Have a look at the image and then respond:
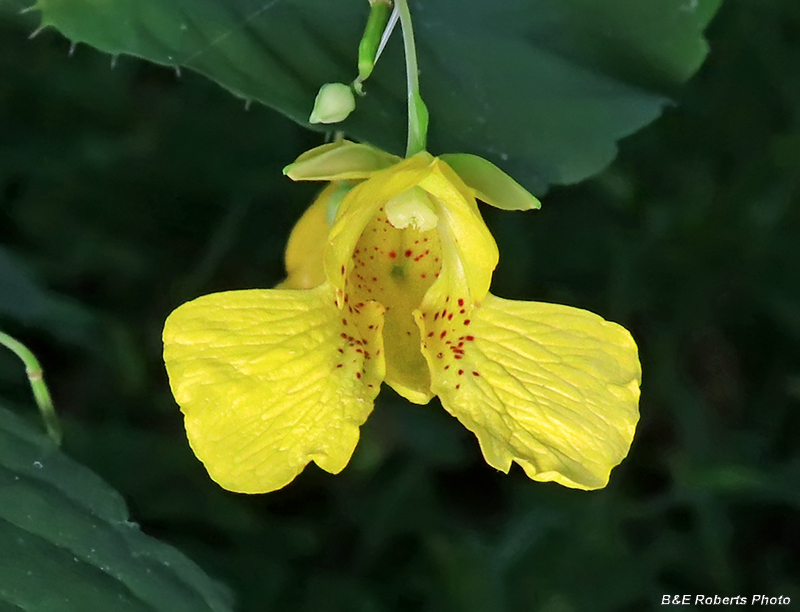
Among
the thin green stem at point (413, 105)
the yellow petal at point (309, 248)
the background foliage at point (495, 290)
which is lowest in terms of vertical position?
the background foliage at point (495, 290)

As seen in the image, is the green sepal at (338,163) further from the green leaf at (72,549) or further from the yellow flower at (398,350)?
the green leaf at (72,549)

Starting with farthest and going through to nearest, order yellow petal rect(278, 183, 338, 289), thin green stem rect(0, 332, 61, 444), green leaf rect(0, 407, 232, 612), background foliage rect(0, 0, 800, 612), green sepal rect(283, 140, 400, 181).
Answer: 1. background foliage rect(0, 0, 800, 612)
2. yellow petal rect(278, 183, 338, 289)
3. thin green stem rect(0, 332, 61, 444)
4. green sepal rect(283, 140, 400, 181)
5. green leaf rect(0, 407, 232, 612)

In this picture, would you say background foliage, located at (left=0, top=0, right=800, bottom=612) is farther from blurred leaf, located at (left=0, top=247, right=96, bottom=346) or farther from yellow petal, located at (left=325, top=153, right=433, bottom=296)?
yellow petal, located at (left=325, top=153, right=433, bottom=296)

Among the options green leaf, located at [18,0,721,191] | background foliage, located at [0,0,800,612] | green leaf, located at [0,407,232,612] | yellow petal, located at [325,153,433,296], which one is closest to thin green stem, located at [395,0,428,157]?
yellow petal, located at [325,153,433,296]

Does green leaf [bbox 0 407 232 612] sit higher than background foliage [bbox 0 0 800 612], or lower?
higher

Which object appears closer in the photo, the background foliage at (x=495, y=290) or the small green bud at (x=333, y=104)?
the small green bud at (x=333, y=104)

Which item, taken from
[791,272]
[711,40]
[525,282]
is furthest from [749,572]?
[711,40]

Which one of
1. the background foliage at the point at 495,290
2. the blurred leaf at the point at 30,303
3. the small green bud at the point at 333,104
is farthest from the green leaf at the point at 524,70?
the blurred leaf at the point at 30,303
